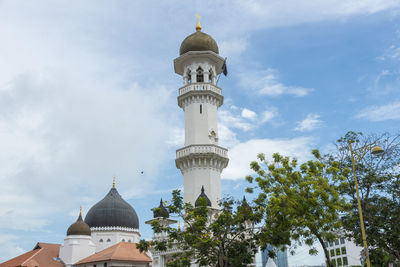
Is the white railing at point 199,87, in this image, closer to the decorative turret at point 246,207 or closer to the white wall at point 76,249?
the decorative turret at point 246,207

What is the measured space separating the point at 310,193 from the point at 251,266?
14677 millimetres

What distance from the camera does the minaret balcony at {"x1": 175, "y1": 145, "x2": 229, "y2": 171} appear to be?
39.8 m

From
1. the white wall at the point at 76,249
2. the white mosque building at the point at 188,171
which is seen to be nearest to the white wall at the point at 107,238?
the white mosque building at the point at 188,171

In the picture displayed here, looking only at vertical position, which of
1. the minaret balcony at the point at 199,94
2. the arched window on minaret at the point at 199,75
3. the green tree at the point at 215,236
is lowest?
the green tree at the point at 215,236

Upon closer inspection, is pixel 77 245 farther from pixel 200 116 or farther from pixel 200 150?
pixel 200 116

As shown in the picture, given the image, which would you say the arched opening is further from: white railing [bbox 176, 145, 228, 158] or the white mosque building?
white railing [bbox 176, 145, 228, 158]

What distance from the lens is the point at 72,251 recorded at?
187 feet

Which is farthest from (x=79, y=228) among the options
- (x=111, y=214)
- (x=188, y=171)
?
(x=188, y=171)

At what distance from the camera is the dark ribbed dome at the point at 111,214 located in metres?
62.4

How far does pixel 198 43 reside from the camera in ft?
149

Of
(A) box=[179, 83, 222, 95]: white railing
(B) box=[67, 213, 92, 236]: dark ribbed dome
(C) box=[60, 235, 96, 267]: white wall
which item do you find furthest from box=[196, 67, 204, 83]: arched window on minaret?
(C) box=[60, 235, 96, 267]: white wall

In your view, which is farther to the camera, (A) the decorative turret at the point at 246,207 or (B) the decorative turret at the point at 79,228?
(B) the decorative turret at the point at 79,228

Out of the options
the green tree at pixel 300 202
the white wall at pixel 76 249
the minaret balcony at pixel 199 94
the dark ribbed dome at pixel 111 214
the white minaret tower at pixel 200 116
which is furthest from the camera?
the dark ribbed dome at pixel 111 214

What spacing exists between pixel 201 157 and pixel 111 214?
28.6 m
